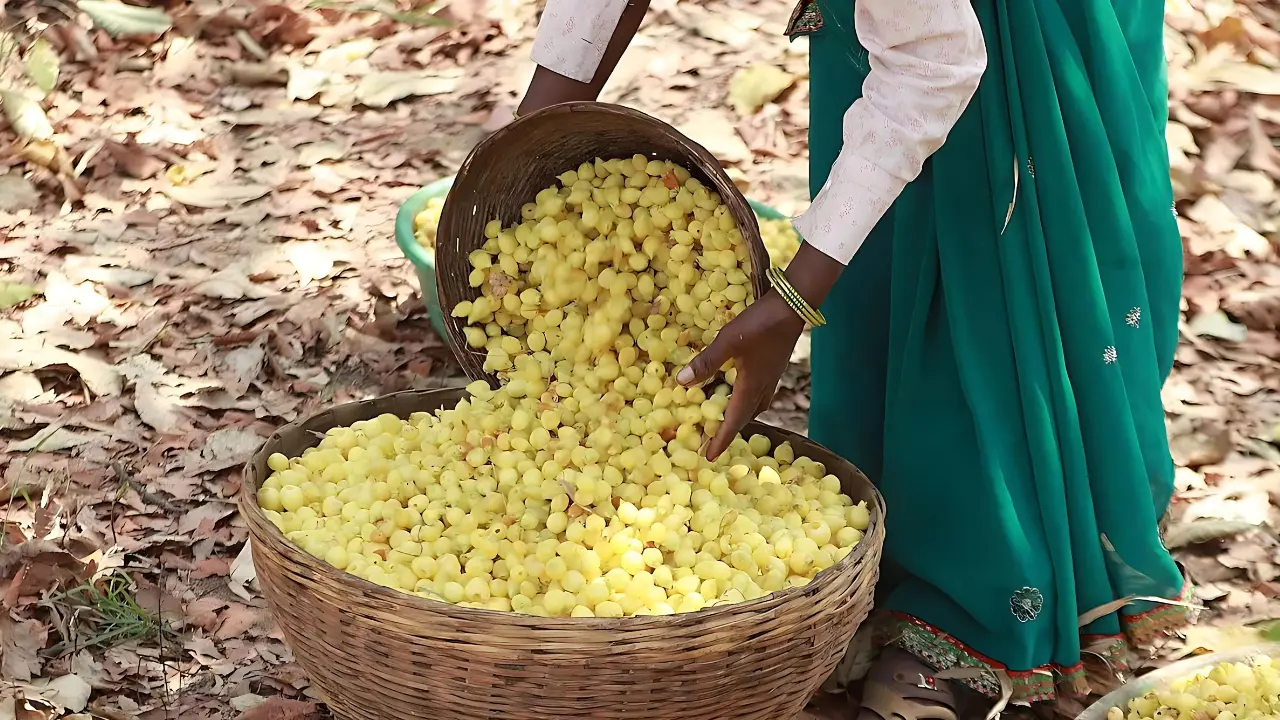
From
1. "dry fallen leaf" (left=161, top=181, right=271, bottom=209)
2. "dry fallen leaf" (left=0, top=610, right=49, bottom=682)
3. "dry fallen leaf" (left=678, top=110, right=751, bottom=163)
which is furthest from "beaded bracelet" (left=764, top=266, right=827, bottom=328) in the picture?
"dry fallen leaf" (left=161, top=181, right=271, bottom=209)

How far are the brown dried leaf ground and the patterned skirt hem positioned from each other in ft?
0.26

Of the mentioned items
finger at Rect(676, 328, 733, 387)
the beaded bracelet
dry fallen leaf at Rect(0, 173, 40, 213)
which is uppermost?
the beaded bracelet

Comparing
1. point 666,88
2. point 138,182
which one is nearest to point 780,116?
point 666,88

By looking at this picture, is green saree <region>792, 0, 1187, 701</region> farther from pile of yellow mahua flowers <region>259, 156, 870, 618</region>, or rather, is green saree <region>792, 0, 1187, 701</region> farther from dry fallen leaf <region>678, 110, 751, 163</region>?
dry fallen leaf <region>678, 110, 751, 163</region>

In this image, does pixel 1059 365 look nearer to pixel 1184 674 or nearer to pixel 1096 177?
pixel 1096 177

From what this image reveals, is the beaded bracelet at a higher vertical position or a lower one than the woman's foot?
higher

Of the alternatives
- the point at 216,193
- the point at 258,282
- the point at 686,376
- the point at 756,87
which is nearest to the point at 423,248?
the point at 258,282

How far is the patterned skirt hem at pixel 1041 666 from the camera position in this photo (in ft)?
6.29

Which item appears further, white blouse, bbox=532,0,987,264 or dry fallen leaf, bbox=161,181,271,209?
dry fallen leaf, bbox=161,181,271,209

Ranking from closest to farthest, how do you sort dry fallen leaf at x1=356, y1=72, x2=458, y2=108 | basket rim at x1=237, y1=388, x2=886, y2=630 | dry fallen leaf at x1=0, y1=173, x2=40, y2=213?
1. basket rim at x1=237, y1=388, x2=886, y2=630
2. dry fallen leaf at x1=0, y1=173, x2=40, y2=213
3. dry fallen leaf at x1=356, y1=72, x2=458, y2=108

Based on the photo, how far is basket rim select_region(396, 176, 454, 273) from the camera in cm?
267

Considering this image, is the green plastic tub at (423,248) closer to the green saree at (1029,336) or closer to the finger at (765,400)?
the green saree at (1029,336)

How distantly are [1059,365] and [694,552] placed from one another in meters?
0.62

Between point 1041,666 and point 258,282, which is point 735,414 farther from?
point 258,282
